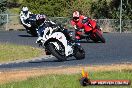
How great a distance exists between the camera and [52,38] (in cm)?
1759

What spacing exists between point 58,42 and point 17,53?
4492 millimetres

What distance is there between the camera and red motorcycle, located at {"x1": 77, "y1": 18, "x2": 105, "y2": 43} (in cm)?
2661

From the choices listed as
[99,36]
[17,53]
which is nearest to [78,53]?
[17,53]

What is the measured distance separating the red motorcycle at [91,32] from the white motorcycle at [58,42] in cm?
816

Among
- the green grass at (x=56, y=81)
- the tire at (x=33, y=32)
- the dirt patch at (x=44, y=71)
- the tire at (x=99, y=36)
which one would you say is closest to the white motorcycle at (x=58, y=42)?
the dirt patch at (x=44, y=71)

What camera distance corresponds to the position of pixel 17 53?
2198cm

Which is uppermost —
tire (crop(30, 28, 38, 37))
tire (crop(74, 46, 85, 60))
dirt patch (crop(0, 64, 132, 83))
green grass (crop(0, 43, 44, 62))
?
dirt patch (crop(0, 64, 132, 83))

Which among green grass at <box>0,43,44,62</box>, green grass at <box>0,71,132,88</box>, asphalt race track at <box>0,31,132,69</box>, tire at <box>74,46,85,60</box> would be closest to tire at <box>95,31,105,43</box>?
asphalt race track at <box>0,31,132,69</box>

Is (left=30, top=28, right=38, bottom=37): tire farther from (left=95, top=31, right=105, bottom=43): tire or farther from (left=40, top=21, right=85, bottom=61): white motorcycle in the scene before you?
(left=40, top=21, right=85, bottom=61): white motorcycle

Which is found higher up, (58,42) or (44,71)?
(58,42)

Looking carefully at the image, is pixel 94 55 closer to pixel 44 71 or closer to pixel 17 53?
pixel 17 53

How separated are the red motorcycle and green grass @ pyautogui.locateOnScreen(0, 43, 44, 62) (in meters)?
3.74

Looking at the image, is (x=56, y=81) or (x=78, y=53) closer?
(x=56, y=81)

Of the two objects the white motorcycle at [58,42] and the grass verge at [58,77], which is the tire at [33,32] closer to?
the white motorcycle at [58,42]
